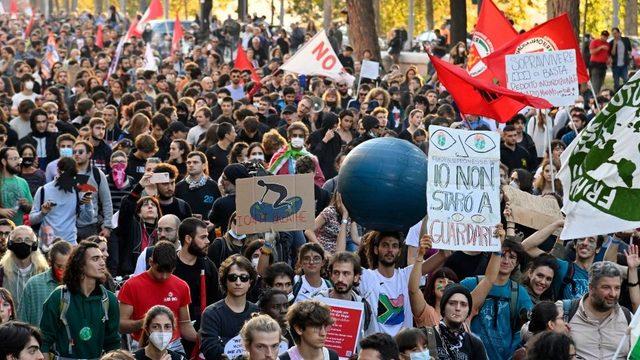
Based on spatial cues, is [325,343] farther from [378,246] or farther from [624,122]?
[624,122]

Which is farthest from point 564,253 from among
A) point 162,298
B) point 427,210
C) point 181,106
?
point 181,106

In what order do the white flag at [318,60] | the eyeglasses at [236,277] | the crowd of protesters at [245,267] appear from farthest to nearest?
the white flag at [318,60] < the eyeglasses at [236,277] < the crowd of protesters at [245,267]

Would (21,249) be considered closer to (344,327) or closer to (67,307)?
(67,307)

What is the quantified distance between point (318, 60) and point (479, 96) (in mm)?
9310

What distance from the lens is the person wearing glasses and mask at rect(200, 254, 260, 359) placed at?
9.31 meters

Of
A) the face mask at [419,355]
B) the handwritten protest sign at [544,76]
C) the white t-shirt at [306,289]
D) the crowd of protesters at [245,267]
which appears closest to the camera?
the face mask at [419,355]

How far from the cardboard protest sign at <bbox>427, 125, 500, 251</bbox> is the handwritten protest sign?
479cm

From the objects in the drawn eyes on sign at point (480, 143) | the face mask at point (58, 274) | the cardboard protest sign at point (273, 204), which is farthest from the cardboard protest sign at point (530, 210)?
the face mask at point (58, 274)

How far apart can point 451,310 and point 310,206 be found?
2.42 meters

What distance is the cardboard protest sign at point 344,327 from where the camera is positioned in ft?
30.3

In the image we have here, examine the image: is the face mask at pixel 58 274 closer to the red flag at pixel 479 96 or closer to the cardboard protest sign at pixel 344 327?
the cardboard protest sign at pixel 344 327

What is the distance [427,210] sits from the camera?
1030cm

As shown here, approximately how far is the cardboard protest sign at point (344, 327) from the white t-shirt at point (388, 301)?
669mm

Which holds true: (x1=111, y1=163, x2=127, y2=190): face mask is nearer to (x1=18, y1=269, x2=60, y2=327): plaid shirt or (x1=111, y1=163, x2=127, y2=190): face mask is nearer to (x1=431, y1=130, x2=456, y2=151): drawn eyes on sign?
(x1=18, y1=269, x2=60, y2=327): plaid shirt
